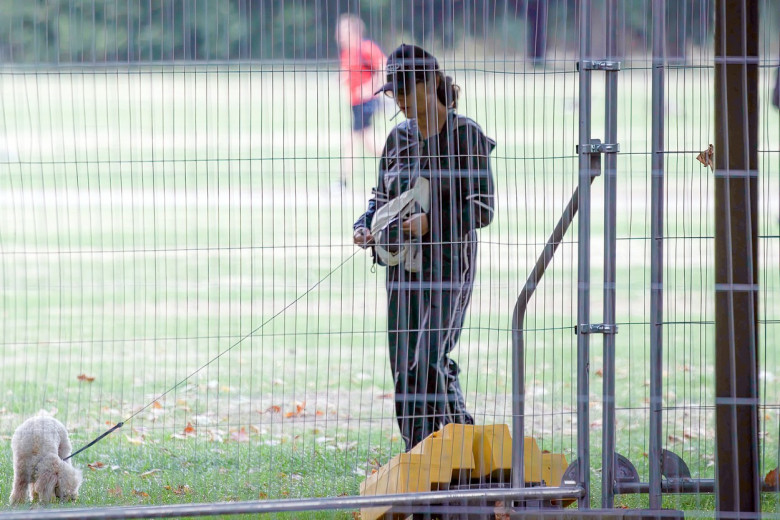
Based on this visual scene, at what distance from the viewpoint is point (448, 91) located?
3619 mm

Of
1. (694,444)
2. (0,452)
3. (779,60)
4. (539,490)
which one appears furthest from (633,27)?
(0,452)

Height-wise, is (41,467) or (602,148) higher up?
(602,148)

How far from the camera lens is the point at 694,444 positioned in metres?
5.36

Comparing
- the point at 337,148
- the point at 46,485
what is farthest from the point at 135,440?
the point at 337,148

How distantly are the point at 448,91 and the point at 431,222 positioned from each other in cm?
50

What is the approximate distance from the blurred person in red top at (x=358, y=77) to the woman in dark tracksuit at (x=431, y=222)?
64 mm

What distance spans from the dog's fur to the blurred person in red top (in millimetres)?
1710

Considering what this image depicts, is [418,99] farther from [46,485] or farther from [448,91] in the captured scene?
[46,485]

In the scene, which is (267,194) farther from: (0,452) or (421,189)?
(0,452)

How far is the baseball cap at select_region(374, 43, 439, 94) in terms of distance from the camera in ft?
11.4

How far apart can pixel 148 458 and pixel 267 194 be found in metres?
1.46

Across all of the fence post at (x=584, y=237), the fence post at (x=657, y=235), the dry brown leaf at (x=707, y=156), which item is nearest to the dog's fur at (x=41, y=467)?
the fence post at (x=584, y=237)

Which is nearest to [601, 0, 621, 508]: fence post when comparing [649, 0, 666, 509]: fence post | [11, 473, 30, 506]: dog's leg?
[649, 0, 666, 509]: fence post

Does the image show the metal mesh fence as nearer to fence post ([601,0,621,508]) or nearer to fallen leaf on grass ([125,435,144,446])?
fence post ([601,0,621,508])
